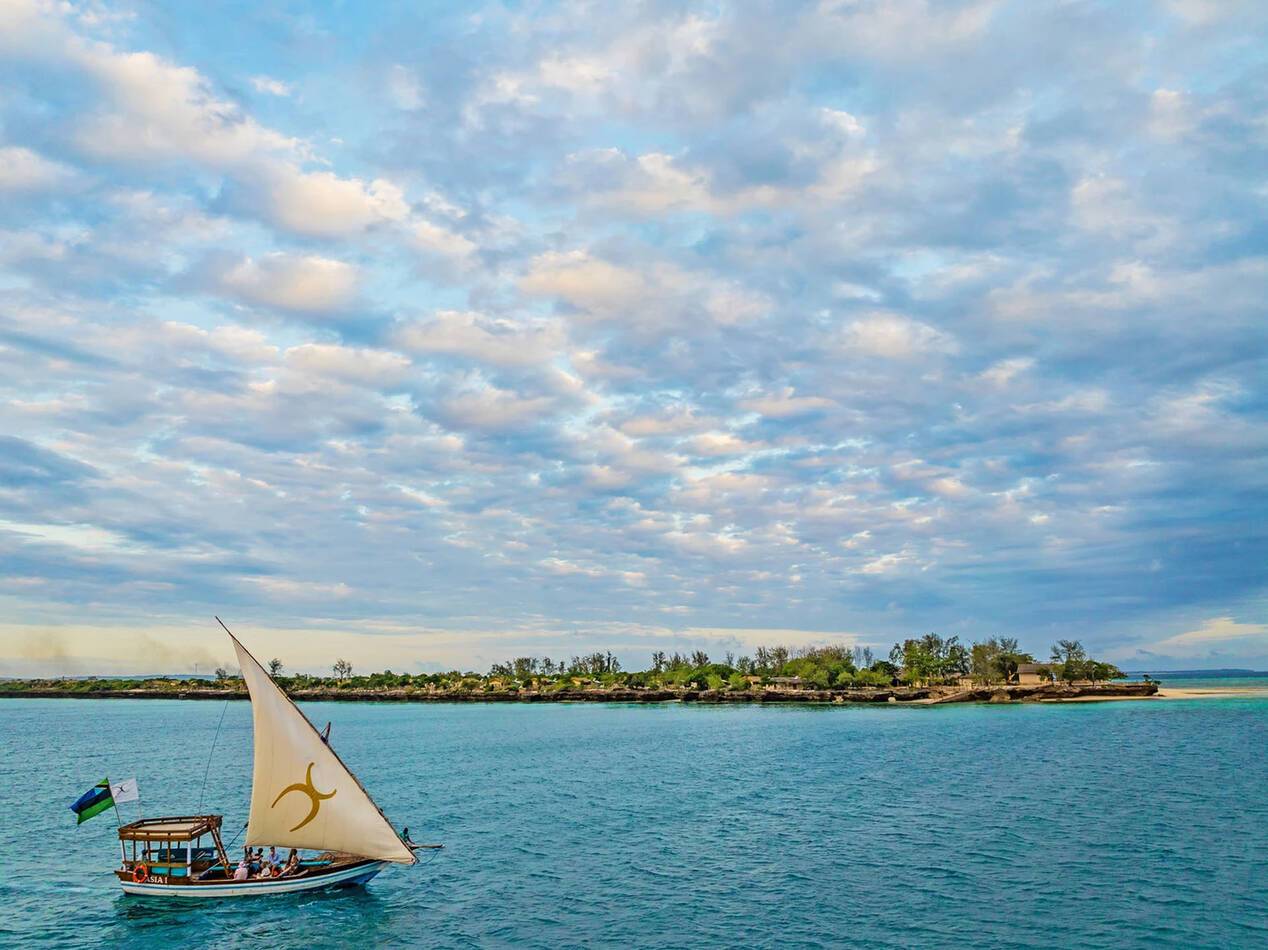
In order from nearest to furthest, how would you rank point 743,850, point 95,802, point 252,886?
point 252,886 < point 95,802 < point 743,850

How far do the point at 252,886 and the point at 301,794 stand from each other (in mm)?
5880

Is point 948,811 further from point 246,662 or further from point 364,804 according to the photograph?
point 246,662

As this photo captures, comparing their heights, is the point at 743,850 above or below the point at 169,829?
below

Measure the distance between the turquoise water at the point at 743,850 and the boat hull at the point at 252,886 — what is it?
783 millimetres

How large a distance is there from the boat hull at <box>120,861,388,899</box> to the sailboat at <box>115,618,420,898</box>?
6cm

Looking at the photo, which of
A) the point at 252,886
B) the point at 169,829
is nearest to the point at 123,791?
the point at 169,829

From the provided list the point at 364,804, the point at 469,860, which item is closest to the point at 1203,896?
the point at 469,860

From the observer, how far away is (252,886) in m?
48.0

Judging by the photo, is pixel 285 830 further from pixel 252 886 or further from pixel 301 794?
pixel 252 886

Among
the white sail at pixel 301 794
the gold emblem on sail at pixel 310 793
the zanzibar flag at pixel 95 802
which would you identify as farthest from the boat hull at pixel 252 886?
the zanzibar flag at pixel 95 802

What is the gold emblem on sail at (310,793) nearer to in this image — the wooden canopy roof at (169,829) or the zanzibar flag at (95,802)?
the wooden canopy roof at (169,829)

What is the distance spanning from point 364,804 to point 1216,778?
85484 mm

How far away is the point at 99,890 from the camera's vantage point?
50781 millimetres

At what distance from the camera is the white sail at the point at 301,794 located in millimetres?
48531
